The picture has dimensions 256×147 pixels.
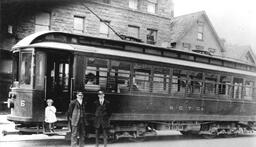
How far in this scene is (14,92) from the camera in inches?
416

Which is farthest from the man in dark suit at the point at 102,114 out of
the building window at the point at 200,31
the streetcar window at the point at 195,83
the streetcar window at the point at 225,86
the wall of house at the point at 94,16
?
the building window at the point at 200,31

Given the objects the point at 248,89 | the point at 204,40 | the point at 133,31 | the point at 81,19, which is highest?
the point at 81,19

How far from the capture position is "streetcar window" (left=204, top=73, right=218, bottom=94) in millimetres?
14453

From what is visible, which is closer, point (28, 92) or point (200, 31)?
point (28, 92)

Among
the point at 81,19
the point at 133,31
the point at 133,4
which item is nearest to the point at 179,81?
the point at 81,19

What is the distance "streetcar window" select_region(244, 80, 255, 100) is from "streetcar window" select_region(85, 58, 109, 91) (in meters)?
8.47

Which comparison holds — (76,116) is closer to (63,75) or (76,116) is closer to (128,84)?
(63,75)

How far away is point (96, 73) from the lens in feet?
36.4

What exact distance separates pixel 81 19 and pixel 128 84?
12544 mm

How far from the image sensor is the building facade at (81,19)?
19.1 m

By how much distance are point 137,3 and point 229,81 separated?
12.9m

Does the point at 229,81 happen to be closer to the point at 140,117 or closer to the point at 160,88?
the point at 160,88

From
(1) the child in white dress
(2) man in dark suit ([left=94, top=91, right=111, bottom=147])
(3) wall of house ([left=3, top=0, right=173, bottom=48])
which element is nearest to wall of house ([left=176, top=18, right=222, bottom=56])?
(3) wall of house ([left=3, top=0, right=173, bottom=48])

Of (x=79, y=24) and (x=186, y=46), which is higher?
(x=79, y=24)
